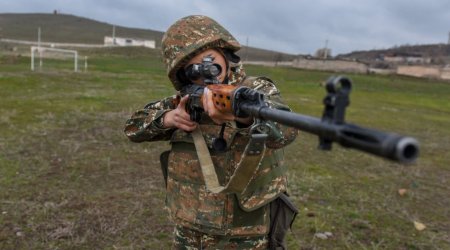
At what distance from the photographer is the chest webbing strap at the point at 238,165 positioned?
107 inches

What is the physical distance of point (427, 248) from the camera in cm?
601

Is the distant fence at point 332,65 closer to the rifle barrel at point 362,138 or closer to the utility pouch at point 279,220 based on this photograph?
the utility pouch at point 279,220

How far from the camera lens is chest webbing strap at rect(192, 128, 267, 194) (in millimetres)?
2719

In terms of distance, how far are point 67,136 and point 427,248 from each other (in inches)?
321

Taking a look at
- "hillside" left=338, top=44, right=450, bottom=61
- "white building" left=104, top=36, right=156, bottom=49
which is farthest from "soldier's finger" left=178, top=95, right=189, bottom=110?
"white building" left=104, top=36, right=156, bottom=49

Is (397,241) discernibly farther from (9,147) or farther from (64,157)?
(9,147)

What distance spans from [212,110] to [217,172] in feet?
2.40

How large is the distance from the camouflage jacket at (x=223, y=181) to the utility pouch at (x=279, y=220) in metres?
0.07

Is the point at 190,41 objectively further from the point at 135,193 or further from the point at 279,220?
the point at 135,193

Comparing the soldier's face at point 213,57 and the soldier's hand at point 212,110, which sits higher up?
the soldier's face at point 213,57

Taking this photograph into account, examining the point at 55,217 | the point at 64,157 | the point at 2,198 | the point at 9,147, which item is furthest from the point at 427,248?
the point at 9,147

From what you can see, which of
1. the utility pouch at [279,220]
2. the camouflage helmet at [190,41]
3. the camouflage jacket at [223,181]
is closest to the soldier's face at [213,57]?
the camouflage helmet at [190,41]

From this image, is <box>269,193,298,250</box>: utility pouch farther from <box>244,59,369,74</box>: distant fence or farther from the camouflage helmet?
<box>244,59,369,74</box>: distant fence

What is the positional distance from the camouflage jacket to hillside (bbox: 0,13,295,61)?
11948 centimetres
